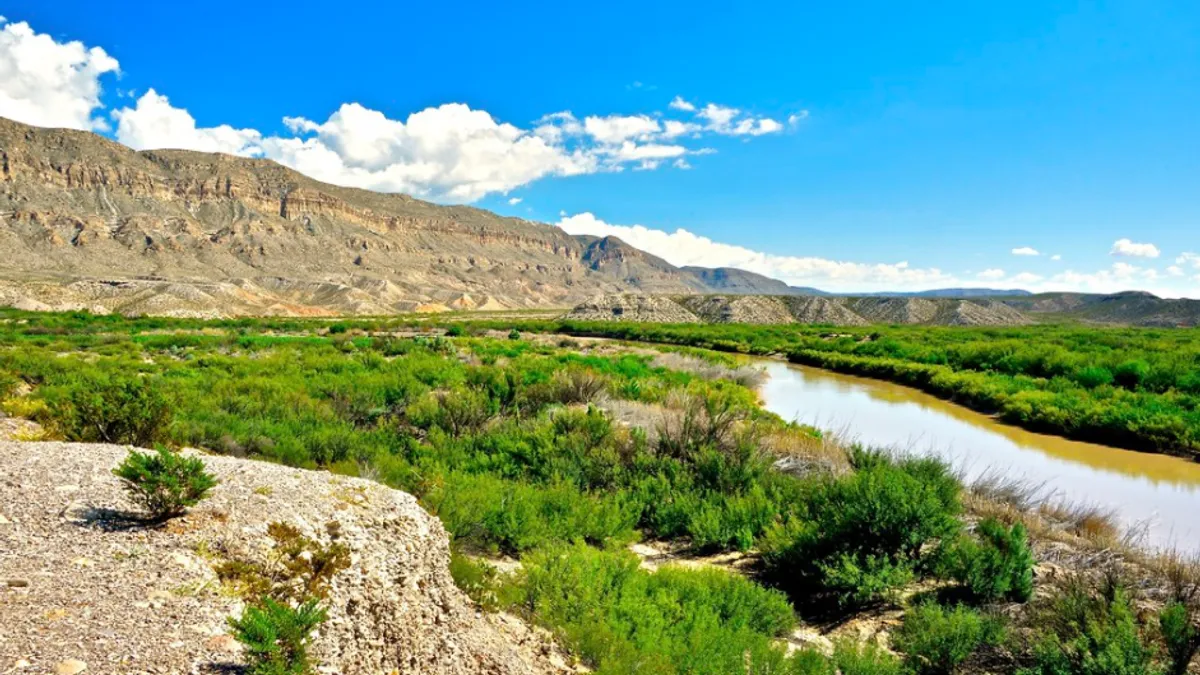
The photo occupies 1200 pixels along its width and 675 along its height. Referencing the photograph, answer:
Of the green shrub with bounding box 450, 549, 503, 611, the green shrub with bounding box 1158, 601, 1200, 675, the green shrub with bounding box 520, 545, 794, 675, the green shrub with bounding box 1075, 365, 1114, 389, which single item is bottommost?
the green shrub with bounding box 520, 545, 794, 675

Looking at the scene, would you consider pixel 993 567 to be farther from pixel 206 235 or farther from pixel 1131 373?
pixel 206 235

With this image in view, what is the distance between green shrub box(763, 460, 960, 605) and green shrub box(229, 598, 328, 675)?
496cm

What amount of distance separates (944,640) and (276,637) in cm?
495

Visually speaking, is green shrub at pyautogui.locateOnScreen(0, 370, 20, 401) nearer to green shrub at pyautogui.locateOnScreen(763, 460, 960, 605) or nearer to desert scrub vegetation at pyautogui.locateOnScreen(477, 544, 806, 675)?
desert scrub vegetation at pyautogui.locateOnScreen(477, 544, 806, 675)

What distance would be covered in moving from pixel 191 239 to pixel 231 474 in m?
134

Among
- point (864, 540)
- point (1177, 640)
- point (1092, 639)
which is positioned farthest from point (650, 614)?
point (1177, 640)

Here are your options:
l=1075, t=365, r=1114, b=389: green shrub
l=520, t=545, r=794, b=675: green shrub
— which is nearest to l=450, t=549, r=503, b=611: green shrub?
l=520, t=545, r=794, b=675: green shrub

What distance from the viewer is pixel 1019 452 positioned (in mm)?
15867

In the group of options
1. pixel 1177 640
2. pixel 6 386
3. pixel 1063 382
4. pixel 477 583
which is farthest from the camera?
pixel 1063 382

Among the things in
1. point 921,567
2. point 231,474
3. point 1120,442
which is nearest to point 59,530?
point 231,474

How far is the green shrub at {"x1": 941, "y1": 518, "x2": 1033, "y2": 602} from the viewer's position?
590 centimetres

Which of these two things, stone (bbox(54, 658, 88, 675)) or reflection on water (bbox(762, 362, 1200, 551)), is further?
reflection on water (bbox(762, 362, 1200, 551))

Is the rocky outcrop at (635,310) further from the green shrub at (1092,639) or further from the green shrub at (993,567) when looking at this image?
the green shrub at (1092,639)

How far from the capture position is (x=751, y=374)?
85.3 ft
